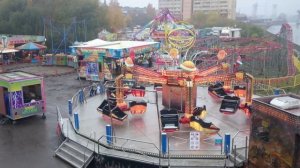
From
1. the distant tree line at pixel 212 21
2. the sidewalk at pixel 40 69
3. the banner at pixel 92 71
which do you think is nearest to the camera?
the banner at pixel 92 71

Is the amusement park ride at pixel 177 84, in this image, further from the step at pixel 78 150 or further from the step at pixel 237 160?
the step at pixel 237 160

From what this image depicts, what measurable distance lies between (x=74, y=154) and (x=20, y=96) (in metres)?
5.75

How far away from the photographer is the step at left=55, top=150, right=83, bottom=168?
1284 centimetres

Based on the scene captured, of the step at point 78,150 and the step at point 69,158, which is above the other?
the step at point 78,150

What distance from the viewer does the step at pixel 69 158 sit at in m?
12.8

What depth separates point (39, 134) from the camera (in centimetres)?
1605

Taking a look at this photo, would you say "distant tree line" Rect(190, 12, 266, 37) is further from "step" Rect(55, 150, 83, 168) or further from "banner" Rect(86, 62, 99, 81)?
"step" Rect(55, 150, 83, 168)

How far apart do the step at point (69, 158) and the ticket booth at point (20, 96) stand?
502 centimetres

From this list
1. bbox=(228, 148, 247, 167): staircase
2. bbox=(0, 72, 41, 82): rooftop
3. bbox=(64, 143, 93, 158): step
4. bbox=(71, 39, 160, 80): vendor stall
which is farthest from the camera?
bbox=(71, 39, 160, 80): vendor stall

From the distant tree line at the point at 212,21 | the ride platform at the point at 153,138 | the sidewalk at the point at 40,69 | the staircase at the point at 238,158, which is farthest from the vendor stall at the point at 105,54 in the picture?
the distant tree line at the point at 212,21

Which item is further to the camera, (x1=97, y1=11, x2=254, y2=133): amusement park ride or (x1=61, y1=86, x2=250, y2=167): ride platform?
(x1=97, y1=11, x2=254, y2=133): amusement park ride

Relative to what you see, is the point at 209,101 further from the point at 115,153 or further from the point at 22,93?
the point at 22,93

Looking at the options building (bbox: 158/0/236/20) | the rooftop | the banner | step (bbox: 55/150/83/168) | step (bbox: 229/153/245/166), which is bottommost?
step (bbox: 55/150/83/168)

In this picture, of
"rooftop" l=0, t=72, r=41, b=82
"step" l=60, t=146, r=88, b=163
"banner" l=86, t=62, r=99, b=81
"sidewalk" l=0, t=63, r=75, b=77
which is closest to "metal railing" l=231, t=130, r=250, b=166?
"step" l=60, t=146, r=88, b=163
